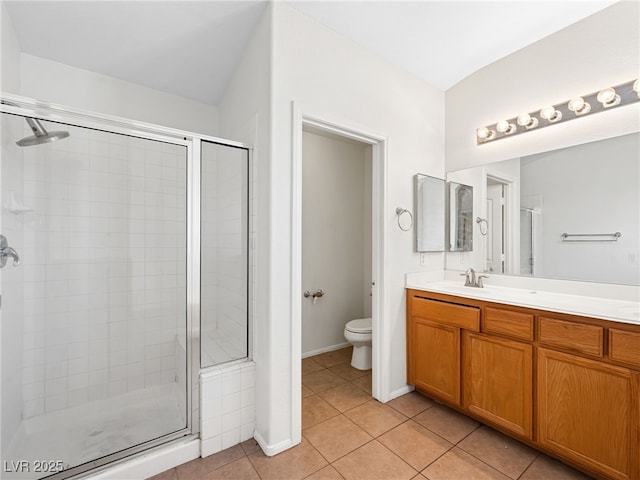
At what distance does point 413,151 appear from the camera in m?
2.35

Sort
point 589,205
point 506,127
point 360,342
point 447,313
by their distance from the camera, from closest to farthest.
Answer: point 589,205 < point 447,313 < point 506,127 < point 360,342

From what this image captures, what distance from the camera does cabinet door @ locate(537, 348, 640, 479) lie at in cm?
129

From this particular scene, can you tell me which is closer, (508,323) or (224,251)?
(508,323)

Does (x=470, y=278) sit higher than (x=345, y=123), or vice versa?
(x=345, y=123)

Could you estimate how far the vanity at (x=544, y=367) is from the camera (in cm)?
132

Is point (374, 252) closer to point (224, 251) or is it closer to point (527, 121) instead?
point (224, 251)

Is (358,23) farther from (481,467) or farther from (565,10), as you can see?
(481,467)

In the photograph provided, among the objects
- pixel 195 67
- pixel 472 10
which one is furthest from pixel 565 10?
pixel 195 67

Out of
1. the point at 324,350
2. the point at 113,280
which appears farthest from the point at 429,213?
the point at 113,280

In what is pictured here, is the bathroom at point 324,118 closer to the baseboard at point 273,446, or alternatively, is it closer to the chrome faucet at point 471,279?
the baseboard at point 273,446

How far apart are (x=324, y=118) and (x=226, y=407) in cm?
188

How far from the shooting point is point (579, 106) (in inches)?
71.2

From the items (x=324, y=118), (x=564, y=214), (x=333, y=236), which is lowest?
(x=333, y=236)

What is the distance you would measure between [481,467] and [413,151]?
83.6 inches
